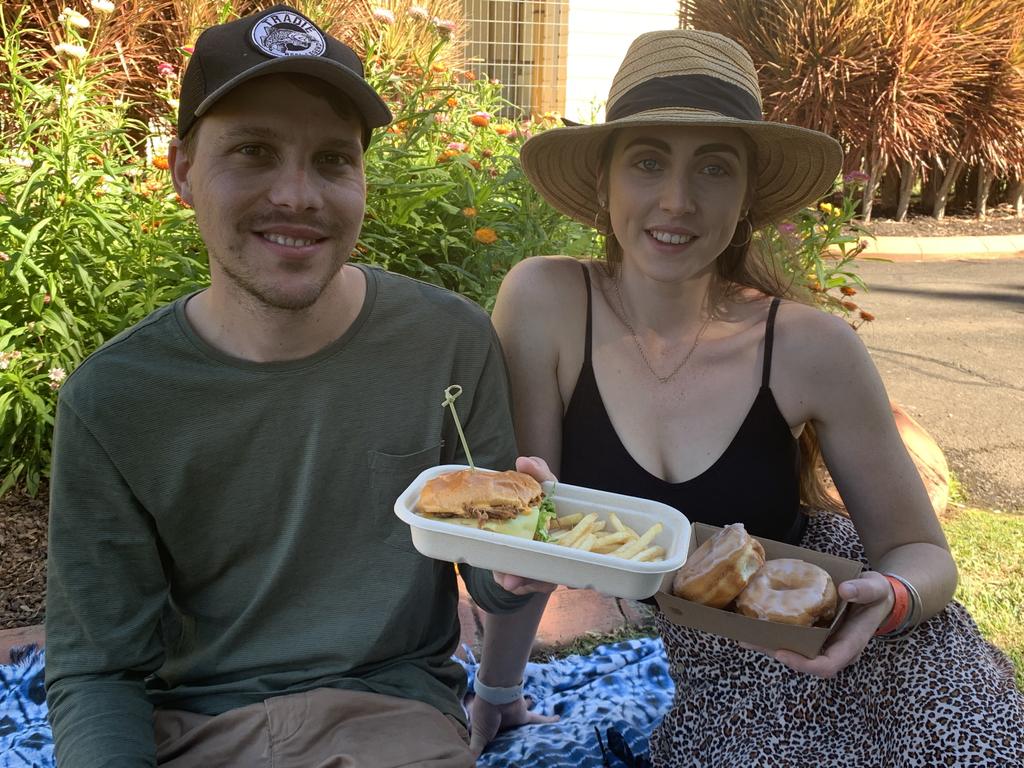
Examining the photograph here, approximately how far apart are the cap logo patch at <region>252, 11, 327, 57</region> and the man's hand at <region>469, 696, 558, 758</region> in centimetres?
186

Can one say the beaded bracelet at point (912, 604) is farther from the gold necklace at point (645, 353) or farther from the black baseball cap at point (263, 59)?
the black baseball cap at point (263, 59)

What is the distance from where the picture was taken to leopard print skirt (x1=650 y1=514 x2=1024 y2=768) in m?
1.84

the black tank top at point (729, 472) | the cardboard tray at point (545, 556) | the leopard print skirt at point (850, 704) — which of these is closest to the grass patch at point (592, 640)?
the leopard print skirt at point (850, 704)

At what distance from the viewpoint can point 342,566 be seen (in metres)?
1.85

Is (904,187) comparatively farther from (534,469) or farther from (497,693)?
(534,469)

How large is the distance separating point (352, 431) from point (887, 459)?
1212 mm

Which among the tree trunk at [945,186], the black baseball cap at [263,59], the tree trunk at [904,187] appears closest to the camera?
the black baseball cap at [263,59]

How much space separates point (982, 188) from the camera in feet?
43.9

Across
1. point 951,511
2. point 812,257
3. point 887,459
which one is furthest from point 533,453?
point 951,511

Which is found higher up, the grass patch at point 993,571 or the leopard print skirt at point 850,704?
the leopard print skirt at point 850,704

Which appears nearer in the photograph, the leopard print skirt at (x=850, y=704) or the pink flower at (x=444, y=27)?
the leopard print skirt at (x=850, y=704)

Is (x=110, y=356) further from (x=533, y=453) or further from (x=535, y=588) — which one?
(x=533, y=453)

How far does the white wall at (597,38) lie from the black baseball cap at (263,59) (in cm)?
1303

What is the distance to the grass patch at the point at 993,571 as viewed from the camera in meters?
3.37
